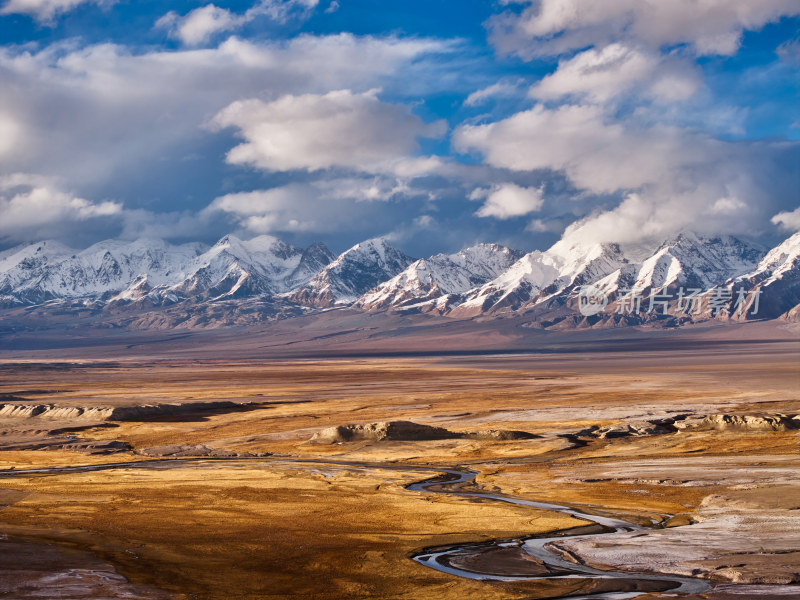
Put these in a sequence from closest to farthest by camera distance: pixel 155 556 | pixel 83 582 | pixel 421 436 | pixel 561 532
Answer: pixel 83 582 < pixel 155 556 < pixel 561 532 < pixel 421 436

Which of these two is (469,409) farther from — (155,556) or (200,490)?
(155,556)

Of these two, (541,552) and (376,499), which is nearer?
(541,552)

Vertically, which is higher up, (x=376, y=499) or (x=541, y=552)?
(x=541, y=552)

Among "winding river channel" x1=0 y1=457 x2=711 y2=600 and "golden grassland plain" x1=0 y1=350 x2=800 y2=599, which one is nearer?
"winding river channel" x1=0 y1=457 x2=711 y2=600

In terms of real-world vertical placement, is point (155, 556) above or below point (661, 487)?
above

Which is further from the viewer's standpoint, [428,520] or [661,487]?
[661,487]

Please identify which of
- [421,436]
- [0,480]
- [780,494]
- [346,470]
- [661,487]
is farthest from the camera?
[421,436]

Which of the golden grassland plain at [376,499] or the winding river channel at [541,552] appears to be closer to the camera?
the winding river channel at [541,552]

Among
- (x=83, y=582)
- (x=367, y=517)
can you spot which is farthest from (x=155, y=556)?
(x=367, y=517)
